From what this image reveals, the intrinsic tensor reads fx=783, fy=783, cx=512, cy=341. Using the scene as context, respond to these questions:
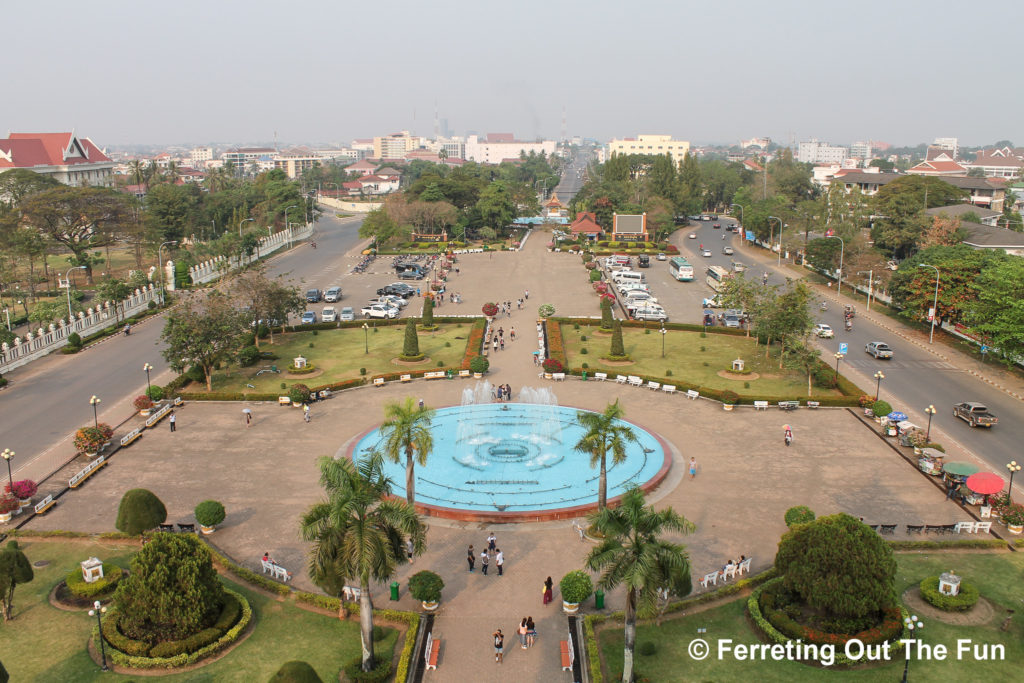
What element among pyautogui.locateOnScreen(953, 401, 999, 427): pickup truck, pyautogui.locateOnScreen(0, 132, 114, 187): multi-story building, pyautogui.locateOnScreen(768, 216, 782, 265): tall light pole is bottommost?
pyautogui.locateOnScreen(953, 401, 999, 427): pickup truck

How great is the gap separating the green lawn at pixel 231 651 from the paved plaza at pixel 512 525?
1.65 metres

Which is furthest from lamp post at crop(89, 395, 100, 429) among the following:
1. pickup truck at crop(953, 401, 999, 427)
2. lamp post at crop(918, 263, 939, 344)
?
lamp post at crop(918, 263, 939, 344)

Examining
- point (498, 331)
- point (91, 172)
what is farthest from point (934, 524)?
point (91, 172)

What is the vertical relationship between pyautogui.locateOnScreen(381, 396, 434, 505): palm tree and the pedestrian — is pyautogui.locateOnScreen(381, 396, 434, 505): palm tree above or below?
above

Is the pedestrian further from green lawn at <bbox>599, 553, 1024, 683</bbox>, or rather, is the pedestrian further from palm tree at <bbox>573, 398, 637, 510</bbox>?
palm tree at <bbox>573, 398, 637, 510</bbox>

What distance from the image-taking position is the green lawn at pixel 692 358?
42.8m

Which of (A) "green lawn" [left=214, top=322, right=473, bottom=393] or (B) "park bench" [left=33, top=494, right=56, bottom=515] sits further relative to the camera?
(A) "green lawn" [left=214, top=322, right=473, bottom=393]

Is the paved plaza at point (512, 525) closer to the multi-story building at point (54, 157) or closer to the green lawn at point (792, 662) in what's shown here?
the green lawn at point (792, 662)

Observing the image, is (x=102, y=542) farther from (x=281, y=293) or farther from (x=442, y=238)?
(x=442, y=238)

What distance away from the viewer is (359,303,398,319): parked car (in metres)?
59.6

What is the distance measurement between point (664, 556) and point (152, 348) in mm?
43595

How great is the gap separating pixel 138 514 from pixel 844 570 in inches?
852

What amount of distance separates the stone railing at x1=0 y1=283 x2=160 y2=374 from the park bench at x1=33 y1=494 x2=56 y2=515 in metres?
21.3

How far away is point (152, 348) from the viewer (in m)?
52.0
